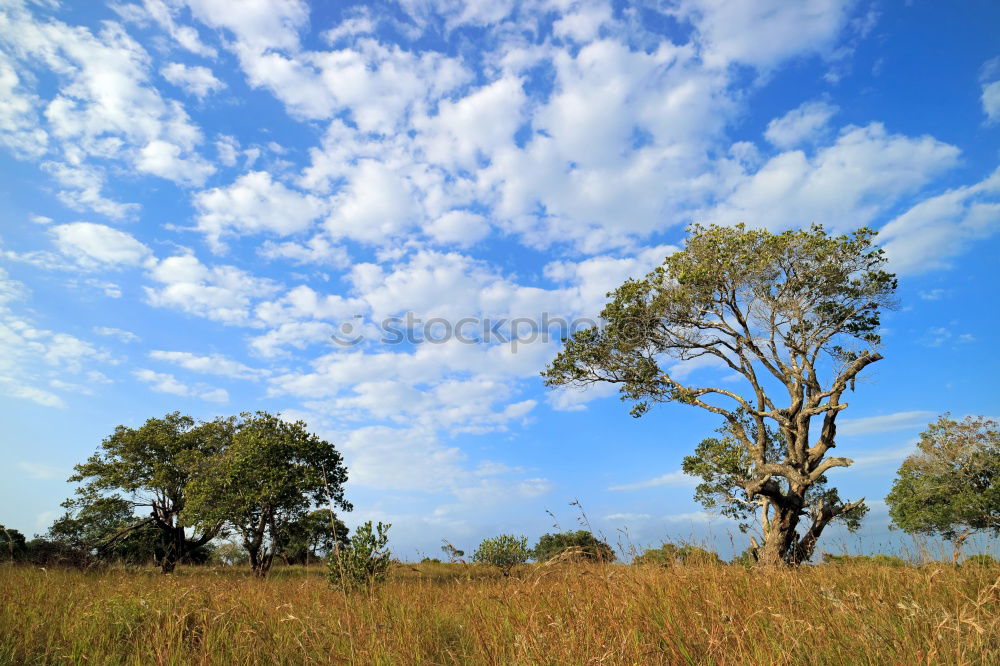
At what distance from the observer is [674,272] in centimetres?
2069

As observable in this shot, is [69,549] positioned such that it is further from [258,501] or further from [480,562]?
[480,562]

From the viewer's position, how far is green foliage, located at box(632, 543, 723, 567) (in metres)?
7.00

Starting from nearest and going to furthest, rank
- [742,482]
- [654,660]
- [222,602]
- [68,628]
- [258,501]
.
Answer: [654,660], [68,628], [222,602], [742,482], [258,501]

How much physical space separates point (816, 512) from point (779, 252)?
31.0ft

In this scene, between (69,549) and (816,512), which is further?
(69,549)

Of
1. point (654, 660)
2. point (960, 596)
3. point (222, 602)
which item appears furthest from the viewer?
point (222, 602)

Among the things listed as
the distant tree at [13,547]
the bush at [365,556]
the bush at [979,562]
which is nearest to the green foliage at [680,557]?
the bush at [979,562]

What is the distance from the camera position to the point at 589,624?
14.7 feet

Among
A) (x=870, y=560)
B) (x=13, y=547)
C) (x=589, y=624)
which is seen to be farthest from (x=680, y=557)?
(x=13, y=547)

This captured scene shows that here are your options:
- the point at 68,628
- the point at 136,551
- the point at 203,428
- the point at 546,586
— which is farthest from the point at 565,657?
the point at 203,428

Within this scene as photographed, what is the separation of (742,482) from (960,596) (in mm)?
14413

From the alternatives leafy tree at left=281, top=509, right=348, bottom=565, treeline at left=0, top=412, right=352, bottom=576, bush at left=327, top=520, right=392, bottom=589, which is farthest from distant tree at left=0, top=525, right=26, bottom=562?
bush at left=327, top=520, right=392, bottom=589

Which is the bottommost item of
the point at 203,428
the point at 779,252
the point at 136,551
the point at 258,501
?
the point at 136,551

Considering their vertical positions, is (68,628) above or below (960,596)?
below
